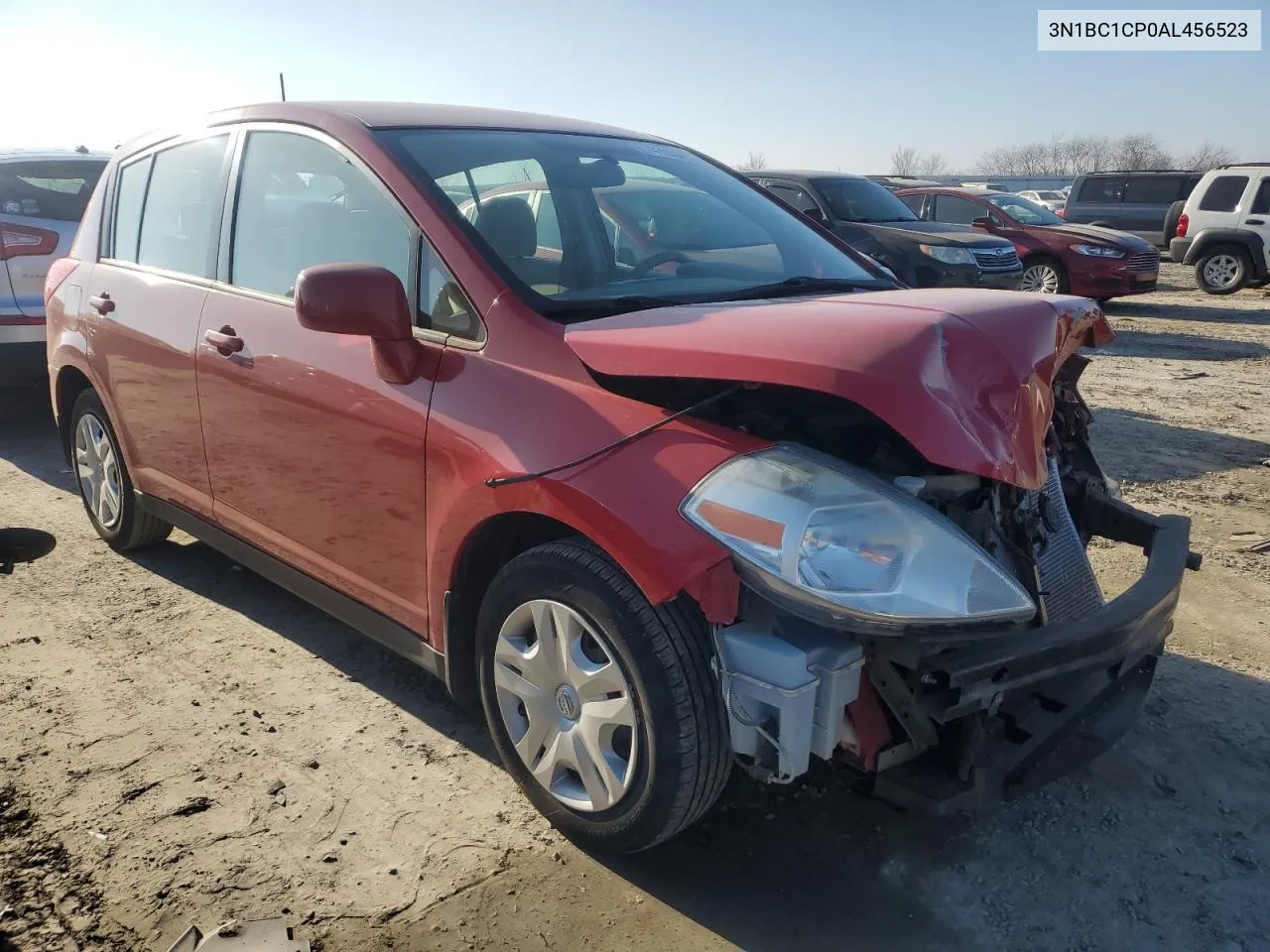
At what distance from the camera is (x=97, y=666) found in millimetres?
3559

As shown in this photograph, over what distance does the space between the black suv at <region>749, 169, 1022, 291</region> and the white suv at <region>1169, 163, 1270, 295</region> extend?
585 centimetres

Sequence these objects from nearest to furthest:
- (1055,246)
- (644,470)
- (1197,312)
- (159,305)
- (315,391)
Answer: (644,470), (315,391), (159,305), (1055,246), (1197,312)

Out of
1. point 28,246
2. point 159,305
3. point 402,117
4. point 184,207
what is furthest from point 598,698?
point 28,246

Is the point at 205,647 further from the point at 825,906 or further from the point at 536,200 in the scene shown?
the point at 825,906

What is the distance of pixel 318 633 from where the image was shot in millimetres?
3865

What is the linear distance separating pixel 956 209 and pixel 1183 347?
4.34m

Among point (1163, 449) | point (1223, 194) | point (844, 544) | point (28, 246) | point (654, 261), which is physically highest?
point (1223, 194)

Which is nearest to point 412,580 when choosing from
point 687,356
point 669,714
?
point 669,714

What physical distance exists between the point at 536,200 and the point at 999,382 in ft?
5.30

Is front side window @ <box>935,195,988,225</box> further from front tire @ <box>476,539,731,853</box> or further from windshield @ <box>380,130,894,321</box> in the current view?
front tire @ <box>476,539,731,853</box>

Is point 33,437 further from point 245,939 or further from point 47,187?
point 245,939

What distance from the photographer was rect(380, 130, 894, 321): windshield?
281 centimetres

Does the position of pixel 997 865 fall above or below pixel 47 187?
below

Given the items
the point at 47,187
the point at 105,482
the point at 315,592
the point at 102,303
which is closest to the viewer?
the point at 315,592
